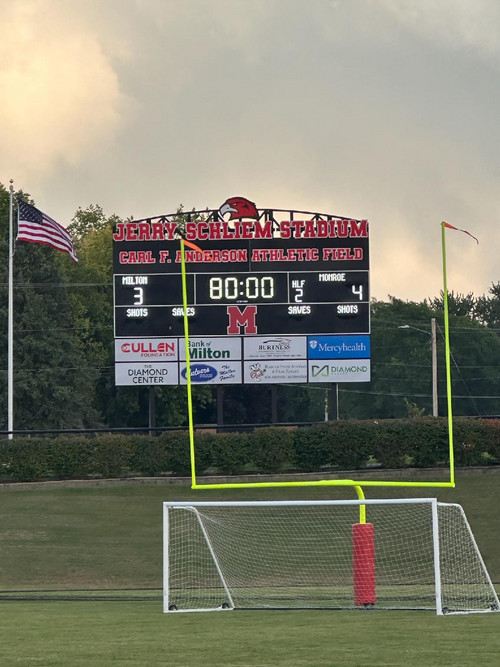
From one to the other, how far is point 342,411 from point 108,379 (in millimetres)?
33619

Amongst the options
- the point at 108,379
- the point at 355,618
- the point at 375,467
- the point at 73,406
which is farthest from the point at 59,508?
the point at 108,379

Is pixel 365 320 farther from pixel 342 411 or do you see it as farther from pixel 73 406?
pixel 342 411

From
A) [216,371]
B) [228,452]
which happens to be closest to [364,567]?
[228,452]

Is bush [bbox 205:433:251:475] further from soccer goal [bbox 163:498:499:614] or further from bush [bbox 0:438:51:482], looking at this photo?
bush [bbox 0:438:51:482]

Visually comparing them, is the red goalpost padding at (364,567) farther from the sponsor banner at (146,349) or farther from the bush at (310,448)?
the sponsor banner at (146,349)

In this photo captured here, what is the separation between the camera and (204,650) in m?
10.5

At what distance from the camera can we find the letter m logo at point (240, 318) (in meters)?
33.8

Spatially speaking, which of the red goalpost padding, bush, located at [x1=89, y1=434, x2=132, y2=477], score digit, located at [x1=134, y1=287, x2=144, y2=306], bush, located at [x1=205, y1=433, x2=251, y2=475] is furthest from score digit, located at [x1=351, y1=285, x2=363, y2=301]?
the red goalpost padding

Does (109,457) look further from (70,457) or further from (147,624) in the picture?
(147,624)

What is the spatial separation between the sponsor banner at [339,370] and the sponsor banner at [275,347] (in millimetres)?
512

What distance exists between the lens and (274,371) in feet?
112

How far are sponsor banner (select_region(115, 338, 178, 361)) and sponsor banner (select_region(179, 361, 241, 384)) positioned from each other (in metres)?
0.55

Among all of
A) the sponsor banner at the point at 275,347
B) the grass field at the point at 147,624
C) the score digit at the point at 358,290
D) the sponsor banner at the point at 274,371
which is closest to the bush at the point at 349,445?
the sponsor banner at the point at 274,371

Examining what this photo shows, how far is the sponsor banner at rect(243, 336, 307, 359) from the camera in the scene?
112 feet
